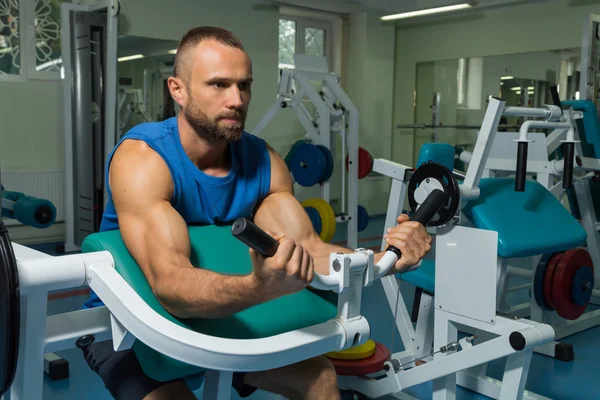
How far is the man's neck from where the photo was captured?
1371mm

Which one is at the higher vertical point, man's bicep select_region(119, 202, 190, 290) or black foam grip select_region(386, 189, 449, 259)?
black foam grip select_region(386, 189, 449, 259)

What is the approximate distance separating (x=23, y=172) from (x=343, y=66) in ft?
12.0

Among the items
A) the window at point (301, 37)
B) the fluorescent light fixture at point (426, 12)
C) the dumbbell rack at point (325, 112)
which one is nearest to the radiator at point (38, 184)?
the dumbbell rack at point (325, 112)

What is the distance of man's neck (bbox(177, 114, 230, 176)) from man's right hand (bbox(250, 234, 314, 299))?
1.84 feet

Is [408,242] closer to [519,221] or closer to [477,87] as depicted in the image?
[519,221]

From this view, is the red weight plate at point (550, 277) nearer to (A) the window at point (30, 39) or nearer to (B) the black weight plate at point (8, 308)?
(B) the black weight plate at point (8, 308)

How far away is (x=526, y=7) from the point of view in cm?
574

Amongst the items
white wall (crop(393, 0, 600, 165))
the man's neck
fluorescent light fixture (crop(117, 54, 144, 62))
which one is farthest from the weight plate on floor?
white wall (crop(393, 0, 600, 165))

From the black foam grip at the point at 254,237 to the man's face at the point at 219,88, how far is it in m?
0.54

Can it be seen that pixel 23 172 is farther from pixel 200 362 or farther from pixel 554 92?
pixel 200 362

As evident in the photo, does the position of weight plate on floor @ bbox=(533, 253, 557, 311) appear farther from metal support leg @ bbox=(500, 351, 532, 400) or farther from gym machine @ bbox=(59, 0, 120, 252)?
gym machine @ bbox=(59, 0, 120, 252)

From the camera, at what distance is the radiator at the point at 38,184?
448cm

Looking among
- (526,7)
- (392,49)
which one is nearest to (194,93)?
(526,7)

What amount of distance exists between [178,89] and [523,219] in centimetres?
135
